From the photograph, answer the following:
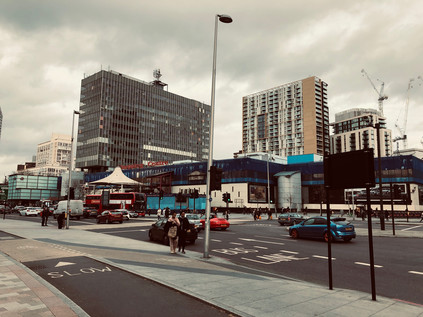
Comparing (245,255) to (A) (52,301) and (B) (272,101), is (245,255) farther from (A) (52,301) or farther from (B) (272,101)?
(B) (272,101)

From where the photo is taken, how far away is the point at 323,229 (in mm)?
19906

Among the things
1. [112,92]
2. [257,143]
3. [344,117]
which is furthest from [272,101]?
[112,92]

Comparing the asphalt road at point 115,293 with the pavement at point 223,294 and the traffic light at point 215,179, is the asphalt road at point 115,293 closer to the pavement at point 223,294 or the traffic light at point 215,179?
the pavement at point 223,294

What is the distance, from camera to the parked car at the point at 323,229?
1914 cm

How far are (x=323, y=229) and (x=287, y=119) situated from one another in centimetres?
14089

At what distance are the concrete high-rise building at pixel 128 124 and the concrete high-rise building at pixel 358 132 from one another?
90.2m

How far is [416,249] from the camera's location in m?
16.1

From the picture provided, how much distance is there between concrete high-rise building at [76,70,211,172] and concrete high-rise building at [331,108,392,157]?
296 ft

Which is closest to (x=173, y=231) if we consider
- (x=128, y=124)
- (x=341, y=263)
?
(x=341, y=263)

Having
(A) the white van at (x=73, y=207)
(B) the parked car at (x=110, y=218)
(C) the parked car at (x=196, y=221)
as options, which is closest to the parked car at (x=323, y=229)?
(C) the parked car at (x=196, y=221)

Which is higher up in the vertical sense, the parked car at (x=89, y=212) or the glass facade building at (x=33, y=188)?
the glass facade building at (x=33, y=188)

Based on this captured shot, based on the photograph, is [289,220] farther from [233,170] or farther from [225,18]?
[233,170]

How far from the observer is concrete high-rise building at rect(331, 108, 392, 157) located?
17462 cm

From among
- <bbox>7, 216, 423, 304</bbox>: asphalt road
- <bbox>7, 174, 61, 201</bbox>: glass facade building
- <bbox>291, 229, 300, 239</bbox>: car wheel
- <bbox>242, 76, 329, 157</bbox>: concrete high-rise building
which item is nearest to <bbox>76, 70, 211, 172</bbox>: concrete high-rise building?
<bbox>7, 174, 61, 201</bbox>: glass facade building
